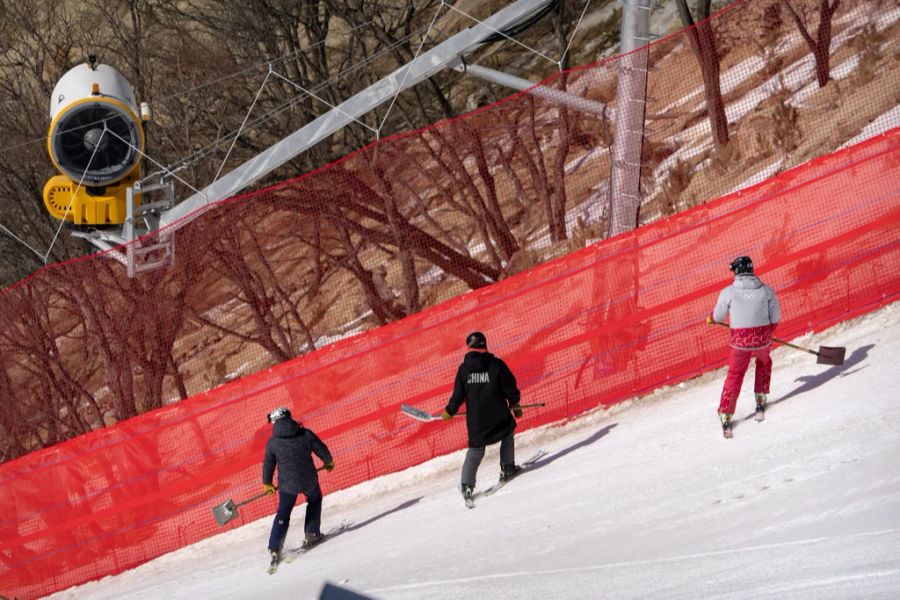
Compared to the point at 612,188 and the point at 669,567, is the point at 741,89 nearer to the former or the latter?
the point at 612,188

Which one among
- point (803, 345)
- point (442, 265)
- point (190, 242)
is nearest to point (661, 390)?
point (803, 345)

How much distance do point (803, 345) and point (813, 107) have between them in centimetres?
494

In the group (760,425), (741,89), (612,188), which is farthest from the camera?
(741,89)

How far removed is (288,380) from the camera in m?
11.7

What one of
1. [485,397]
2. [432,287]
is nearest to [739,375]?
[485,397]

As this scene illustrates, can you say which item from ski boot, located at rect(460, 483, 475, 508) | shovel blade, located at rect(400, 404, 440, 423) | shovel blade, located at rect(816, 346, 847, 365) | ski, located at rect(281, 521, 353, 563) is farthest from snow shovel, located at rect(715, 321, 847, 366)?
ski, located at rect(281, 521, 353, 563)

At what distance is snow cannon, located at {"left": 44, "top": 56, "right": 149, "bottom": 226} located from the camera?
14016 millimetres

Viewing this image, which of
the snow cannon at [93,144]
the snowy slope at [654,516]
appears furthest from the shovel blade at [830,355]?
the snow cannon at [93,144]

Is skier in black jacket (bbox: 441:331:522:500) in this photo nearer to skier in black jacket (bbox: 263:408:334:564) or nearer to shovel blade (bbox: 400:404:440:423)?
shovel blade (bbox: 400:404:440:423)

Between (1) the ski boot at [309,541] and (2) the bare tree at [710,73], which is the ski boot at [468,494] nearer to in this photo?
(1) the ski boot at [309,541]

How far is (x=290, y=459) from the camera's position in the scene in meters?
9.89

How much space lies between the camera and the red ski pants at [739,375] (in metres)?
8.99

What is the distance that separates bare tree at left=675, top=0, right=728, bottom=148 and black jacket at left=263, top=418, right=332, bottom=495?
20.0 feet

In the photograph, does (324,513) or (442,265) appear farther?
(442,265)
